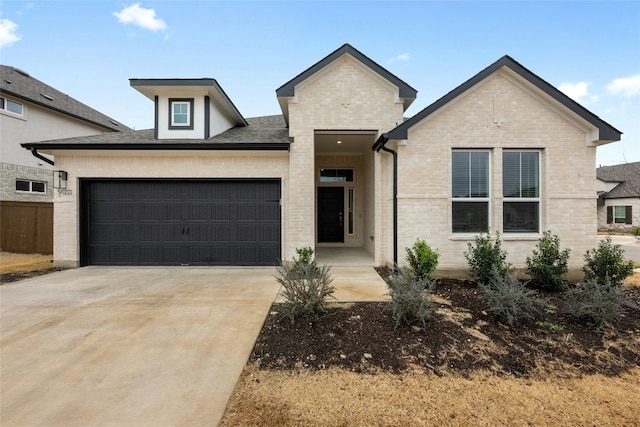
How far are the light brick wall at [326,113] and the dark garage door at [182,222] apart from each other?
757 millimetres

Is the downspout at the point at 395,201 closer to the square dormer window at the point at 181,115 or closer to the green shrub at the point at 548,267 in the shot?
the green shrub at the point at 548,267

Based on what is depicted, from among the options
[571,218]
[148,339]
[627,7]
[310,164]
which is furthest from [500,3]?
[148,339]

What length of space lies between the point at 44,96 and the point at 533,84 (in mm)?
20901

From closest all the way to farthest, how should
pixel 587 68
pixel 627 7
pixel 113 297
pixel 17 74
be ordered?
pixel 113 297 < pixel 627 7 < pixel 587 68 < pixel 17 74

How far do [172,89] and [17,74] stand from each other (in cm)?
1414

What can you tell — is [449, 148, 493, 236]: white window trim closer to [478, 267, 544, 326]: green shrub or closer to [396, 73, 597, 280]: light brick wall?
[396, 73, 597, 280]: light brick wall

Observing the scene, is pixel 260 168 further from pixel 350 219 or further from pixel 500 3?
pixel 500 3

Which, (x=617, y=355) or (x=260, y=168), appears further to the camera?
(x=260, y=168)

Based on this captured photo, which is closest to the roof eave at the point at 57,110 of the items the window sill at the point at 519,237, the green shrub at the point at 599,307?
the window sill at the point at 519,237

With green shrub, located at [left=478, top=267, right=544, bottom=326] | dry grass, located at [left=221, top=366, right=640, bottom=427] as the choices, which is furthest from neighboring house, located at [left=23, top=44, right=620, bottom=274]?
dry grass, located at [left=221, top=366, right=640, bottom=427]

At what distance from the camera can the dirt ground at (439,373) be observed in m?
2.22

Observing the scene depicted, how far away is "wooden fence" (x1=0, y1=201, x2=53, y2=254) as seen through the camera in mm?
9766

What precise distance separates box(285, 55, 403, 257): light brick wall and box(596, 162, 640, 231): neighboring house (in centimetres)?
2632

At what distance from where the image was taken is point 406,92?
7.46m
